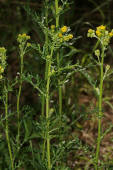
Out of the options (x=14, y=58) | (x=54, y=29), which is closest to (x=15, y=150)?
(x=54, y=29)

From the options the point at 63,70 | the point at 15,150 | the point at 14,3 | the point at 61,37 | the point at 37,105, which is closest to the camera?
the point at 61,37

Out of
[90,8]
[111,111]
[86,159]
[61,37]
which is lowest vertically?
[86,159]

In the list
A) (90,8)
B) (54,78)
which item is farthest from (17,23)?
(54,78)

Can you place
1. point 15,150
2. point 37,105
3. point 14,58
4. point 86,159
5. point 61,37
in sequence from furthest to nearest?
point 14,58 → point 37,105 → point 86,159 → point 15,150 → point 61,37

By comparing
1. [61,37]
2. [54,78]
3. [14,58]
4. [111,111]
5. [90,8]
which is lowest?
[111,111]

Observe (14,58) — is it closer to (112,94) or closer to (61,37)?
(112,94)

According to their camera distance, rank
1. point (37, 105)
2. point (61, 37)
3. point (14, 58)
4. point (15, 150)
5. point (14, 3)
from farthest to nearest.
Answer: point (14, 3), point (14, 58), point (37, 105), point (15, 150), point (61, 37)

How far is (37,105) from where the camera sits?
3.86 metres

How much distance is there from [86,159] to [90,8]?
10.1 ft

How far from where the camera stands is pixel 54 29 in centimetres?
220

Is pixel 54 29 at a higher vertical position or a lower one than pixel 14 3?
lower

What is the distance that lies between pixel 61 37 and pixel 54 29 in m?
0.24

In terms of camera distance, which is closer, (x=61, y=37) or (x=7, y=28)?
(x=61, y=37)

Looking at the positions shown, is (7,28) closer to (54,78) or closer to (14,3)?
(14,3)
